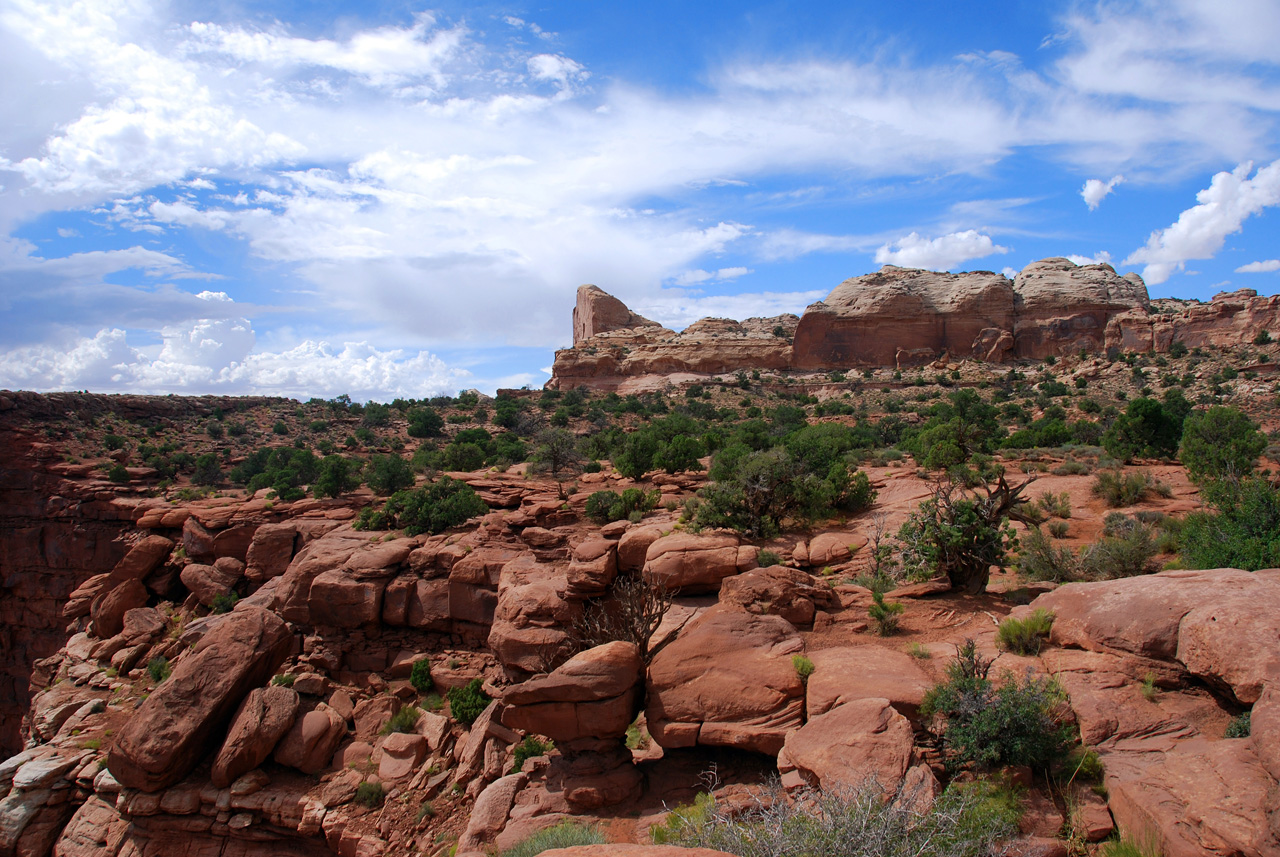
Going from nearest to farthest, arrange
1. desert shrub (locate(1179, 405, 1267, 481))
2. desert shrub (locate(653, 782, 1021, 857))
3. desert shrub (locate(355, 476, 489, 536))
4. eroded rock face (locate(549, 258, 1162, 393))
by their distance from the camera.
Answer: desert shrub (locate(653, 782, 1021, 857)) → desert shrub (locate(1179, 405, 1267, 481)) → desert shrub (locate(355, 476, 489, 536)) → eroded rock face (locate(549, 258, 1162, 393))

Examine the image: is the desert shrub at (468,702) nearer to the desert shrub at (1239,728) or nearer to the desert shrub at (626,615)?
the desert shrub at (626,615)

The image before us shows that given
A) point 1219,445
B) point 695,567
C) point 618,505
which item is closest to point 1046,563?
point 695,567

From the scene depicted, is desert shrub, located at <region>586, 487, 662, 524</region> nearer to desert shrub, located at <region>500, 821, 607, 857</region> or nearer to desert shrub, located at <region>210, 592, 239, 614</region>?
desert shrub, located at <region>500, 821, 607, 857</region>

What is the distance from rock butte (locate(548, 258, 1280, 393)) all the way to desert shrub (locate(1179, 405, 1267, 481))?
43.7 m

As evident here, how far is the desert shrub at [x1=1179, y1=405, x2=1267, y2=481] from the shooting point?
49.1 feet

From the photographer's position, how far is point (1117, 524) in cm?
1272

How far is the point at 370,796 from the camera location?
34.7 ft

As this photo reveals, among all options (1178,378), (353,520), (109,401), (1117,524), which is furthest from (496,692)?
(1178,378)

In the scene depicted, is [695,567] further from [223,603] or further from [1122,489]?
[223,603]

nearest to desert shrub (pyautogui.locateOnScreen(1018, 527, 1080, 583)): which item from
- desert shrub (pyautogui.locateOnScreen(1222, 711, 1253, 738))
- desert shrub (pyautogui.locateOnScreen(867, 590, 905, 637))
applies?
desert shrub (pyautogui.locateOnScreen(867, 590, 905, 637))

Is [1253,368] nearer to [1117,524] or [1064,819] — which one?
[1117,524]

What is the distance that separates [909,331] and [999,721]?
204 ft

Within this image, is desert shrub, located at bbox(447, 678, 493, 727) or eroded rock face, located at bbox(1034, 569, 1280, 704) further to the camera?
desert shrub, located at bbox(447, 678, 493, 727)

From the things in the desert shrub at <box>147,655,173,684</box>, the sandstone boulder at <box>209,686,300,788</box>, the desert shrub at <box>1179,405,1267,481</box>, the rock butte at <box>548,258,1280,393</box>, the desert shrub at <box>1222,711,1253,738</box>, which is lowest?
the desert shrub at <box>147,655,173,684</box>
